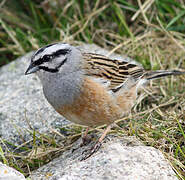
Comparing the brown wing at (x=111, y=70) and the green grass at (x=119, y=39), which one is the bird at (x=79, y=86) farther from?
the green grass at (x=119, y=39)

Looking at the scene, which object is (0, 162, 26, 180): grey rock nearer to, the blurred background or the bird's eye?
the bird's eye

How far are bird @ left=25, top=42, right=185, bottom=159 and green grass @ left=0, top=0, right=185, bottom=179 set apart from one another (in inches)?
13.1

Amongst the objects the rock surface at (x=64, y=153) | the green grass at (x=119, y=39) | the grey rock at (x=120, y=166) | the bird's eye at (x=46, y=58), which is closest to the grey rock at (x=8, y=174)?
the rock surface at (x=64, y=153)

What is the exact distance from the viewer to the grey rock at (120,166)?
300cm

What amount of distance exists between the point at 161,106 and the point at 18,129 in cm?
169

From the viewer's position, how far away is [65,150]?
13.7ft

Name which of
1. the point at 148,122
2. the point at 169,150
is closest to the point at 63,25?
the point at 148,122

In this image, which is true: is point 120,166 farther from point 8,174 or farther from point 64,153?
point 64,153

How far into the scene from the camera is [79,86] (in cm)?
368

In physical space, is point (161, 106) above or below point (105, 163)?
below

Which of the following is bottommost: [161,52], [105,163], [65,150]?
[161,52]

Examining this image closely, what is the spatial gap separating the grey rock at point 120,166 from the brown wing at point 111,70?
0.72 m

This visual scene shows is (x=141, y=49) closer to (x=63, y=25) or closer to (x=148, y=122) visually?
(x=63, y=25)

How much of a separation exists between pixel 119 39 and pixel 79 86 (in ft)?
7.88
